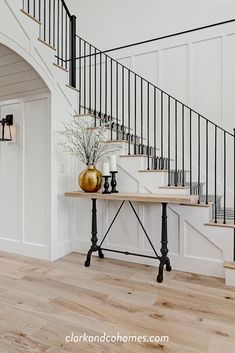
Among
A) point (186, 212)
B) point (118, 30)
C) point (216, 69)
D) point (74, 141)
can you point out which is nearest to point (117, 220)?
point (186, 212)

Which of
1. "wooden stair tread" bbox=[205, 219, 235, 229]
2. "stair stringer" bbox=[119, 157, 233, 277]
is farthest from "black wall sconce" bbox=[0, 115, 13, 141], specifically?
"wooden stair tread" bbox=[205, 219, 235, 229]

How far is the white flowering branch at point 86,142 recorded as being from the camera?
310 centimetres

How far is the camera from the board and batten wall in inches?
126

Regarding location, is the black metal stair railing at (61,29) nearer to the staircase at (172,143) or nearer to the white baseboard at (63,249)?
the staircase at (172,143)

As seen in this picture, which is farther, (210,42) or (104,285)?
(210,42)

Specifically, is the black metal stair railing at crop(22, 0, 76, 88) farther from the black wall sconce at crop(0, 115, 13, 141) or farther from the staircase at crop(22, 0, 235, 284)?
the black wall sconce at crop(0, 115, 13, 141)

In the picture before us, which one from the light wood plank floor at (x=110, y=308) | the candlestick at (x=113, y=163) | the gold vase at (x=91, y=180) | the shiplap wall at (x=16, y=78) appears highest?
the shiplap wall at (x=16, y=78)

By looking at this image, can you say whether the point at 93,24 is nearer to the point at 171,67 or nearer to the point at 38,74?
the point at 171,67

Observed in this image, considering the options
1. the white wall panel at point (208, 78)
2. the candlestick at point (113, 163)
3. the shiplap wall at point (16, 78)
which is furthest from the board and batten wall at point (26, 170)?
the white wall panel at point (208, 78)

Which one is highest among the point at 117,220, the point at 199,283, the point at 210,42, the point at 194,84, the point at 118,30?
the point at 118,30

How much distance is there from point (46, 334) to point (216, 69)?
4.17m

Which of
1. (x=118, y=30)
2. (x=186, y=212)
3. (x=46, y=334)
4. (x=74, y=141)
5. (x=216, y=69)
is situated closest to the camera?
(x=46, y=334)

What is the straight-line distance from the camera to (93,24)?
17.4 feet

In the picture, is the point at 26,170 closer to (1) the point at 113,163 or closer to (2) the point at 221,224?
(1) the point at 113,163
